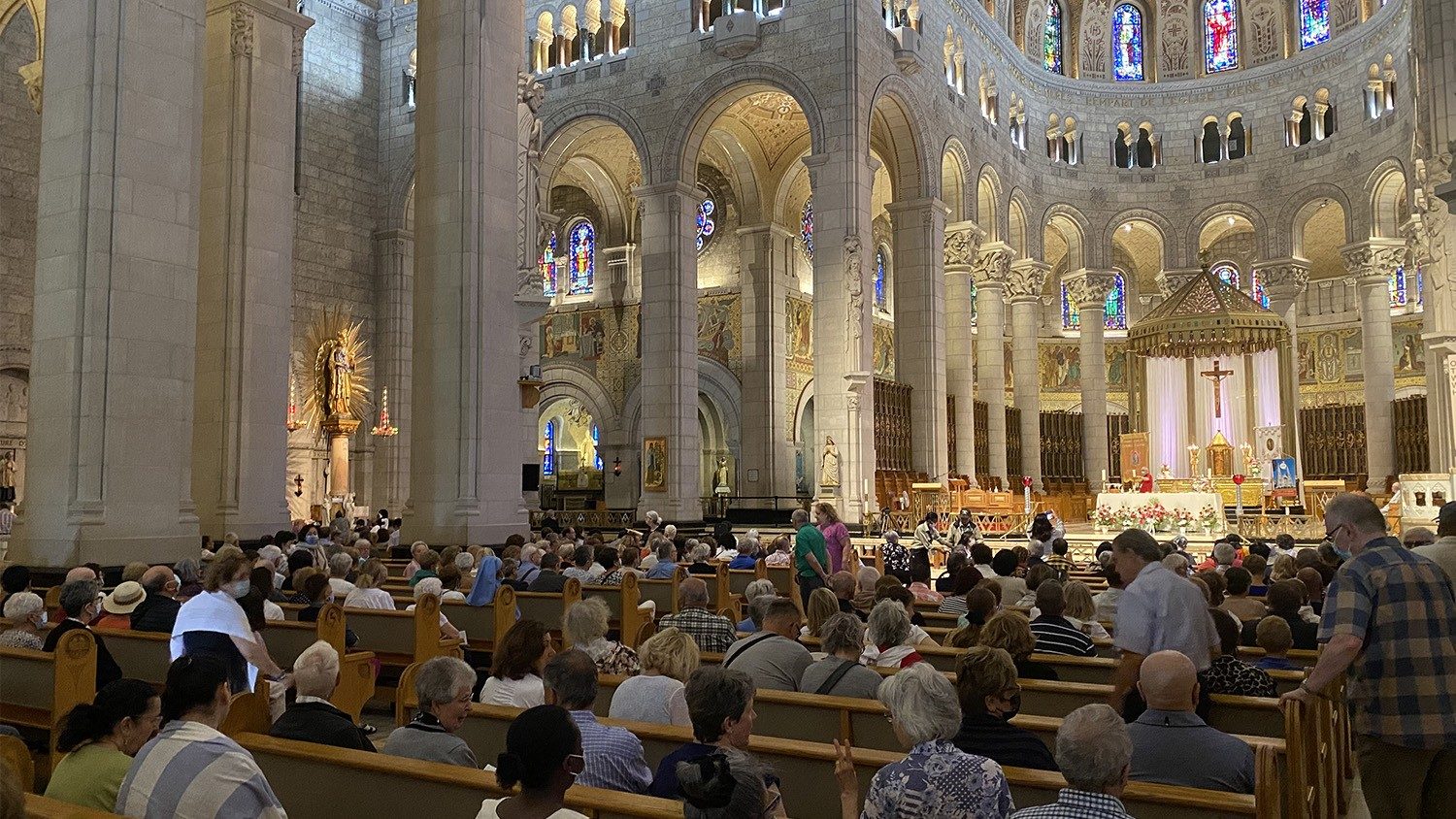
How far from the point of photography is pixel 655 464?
76.7 feet

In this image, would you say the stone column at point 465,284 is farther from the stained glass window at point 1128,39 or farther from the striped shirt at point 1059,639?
the stained glass window at point 1128,39

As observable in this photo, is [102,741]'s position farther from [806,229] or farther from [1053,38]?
[1053,38]

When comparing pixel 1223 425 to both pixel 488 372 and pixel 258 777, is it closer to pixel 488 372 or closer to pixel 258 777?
pixel 488 372

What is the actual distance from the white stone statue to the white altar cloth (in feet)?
17.8

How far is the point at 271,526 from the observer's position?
555 inches

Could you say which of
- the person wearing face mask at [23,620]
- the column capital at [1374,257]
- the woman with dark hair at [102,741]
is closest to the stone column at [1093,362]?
the column capital at [1374,257]

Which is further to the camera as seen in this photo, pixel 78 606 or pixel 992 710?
pixel 78 606

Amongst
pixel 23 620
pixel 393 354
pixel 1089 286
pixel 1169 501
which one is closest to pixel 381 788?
pixel 23 620

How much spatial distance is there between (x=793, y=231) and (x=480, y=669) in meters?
23.6

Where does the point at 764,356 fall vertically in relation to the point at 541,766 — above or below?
above

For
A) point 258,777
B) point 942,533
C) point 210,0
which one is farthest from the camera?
point 942,533

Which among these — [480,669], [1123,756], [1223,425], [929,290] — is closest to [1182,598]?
[1123,756]

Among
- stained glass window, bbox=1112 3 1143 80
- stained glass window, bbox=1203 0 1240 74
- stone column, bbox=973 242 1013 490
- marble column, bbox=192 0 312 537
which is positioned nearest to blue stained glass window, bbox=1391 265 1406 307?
stained glass window, bbox=1203 0 1240 74

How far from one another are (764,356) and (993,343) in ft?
20.9
